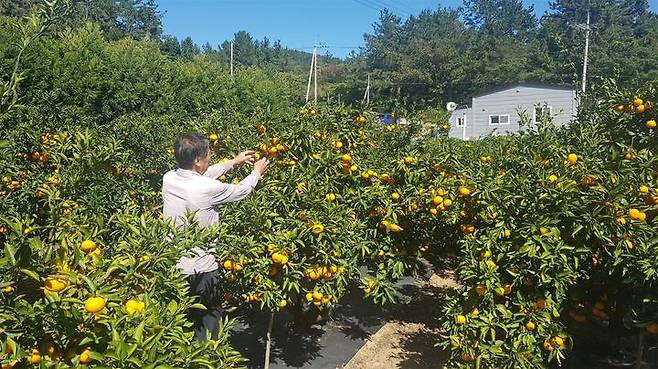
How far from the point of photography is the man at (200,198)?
254 cm

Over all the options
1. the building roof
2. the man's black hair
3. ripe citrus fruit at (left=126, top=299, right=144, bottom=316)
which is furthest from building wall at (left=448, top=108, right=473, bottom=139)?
ripe citrus fruit at (left=126, top=299, right=144, bottom=316)

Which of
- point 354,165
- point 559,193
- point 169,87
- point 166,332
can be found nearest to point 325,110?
point 354,165

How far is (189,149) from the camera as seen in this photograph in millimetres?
2627

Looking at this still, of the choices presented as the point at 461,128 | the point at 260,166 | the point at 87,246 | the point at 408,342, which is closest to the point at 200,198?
the point at 260,166

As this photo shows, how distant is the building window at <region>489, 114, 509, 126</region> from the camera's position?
26.1 meters

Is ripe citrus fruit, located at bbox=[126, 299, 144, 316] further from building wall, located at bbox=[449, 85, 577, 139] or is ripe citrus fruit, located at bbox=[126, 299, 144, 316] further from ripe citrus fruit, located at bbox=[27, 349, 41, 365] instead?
building wall, located at bbox=[449, 85, 577, 139]

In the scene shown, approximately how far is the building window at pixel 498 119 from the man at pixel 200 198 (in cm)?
2533

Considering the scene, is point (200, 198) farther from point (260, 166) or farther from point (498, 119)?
point (498, 119)

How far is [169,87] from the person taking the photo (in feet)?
42.0

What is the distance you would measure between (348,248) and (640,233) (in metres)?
1.45

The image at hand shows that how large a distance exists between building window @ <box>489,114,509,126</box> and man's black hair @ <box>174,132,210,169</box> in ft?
83.2

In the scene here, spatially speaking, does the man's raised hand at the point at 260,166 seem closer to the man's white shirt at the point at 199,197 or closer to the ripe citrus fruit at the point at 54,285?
the man's white shirt at the point at 199,197

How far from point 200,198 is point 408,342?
235cm

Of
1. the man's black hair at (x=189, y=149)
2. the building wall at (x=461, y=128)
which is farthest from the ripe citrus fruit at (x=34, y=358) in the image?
the building wall at (x=461, y=128)
